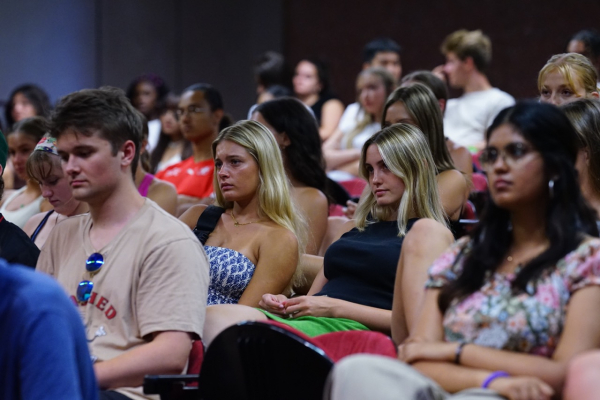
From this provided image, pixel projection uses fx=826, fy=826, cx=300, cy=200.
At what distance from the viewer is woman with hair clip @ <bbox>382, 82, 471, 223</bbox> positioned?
300cm

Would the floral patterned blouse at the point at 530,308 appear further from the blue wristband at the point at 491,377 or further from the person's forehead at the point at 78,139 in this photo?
the person's forehead at the point at 78,139

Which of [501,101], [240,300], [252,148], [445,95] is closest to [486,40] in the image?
[501,101]

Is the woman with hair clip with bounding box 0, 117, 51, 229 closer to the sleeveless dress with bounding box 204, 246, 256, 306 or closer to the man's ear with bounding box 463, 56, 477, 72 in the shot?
the sleeveless dress with bounding box 204, 246, 256, 306

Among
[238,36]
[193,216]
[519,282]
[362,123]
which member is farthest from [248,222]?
[238,36]

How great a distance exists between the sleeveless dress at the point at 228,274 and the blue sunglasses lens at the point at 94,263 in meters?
0.80

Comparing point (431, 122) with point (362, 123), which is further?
point (362, 123)

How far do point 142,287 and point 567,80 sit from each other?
6.14 feet

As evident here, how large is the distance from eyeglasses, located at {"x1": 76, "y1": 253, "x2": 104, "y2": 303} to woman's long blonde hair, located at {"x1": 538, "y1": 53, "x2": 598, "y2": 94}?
1.90 metres

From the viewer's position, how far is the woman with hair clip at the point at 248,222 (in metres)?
2.79

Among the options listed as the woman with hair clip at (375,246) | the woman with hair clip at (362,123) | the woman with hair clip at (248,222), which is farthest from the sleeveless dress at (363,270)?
the woman with hair clip at (362,123)

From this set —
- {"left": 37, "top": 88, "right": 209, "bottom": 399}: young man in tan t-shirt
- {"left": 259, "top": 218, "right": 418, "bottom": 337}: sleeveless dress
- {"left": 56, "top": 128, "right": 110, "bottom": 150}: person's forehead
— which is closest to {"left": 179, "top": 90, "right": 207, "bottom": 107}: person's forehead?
{"left": 259, "top": 218, "right": 418, "bottom": 337}: sleeveless dress

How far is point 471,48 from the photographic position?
5035 millimetres

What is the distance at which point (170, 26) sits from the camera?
24.3 feet

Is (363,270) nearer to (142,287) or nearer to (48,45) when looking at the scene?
(142,287)
